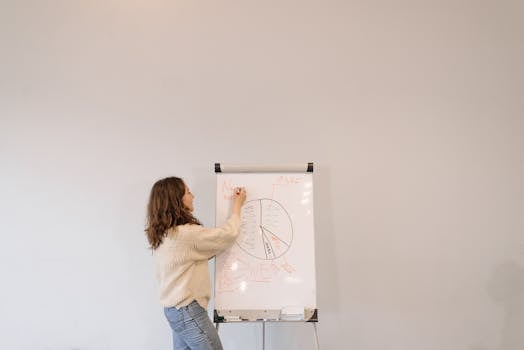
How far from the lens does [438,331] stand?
2504 mm

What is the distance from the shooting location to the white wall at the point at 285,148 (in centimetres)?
252

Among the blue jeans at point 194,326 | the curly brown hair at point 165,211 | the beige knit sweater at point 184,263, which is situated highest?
the curly brown hair at point 165,211

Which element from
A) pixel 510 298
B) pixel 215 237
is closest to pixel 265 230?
pixel 215 237

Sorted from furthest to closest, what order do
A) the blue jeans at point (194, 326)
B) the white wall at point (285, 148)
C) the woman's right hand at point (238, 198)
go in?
the white wall at point (285, 148) → the woman's right hand at point (238, 198) → the blue jeans at point (194, 326)

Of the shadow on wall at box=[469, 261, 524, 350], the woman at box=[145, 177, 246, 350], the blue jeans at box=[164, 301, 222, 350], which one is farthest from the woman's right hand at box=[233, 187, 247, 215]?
the shadow on wall at box=[469, 261, 524, 350]

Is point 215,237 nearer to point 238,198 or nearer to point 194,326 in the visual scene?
point 238,198

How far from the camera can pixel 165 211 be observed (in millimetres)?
1968

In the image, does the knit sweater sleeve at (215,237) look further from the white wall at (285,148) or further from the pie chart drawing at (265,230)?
the white wall at (285,148)

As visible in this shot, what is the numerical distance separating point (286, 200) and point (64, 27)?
2.03m

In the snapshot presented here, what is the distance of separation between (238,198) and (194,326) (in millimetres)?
733

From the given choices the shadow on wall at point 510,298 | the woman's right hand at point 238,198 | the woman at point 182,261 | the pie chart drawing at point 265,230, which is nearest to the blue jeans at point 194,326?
the woman at point 182,261

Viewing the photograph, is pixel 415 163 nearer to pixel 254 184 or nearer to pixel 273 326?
pixel 254 184

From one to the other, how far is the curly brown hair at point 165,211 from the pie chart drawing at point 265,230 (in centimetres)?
34

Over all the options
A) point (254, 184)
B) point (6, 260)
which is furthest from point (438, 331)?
point (6, 260)
